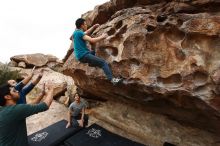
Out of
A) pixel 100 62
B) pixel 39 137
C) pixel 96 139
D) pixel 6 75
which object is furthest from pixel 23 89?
pixel 6 75

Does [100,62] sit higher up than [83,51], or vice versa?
[83,51]

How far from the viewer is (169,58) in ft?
21.5

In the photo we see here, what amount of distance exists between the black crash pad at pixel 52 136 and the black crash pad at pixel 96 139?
0.69 feet

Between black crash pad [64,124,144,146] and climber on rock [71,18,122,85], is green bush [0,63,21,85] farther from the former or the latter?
climber on rock [71,18,122,85]

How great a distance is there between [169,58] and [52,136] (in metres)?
4.69

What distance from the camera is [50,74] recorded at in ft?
54.6

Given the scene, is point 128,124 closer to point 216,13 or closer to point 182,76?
point 182,76

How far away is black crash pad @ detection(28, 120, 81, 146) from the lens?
806cm

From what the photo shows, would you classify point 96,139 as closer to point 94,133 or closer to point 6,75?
point 94,133

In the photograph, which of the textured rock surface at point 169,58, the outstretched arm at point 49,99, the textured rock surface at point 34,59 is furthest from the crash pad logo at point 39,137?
the textured rock surface at point 34,59

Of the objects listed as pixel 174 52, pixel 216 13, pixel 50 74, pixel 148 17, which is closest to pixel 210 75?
pixel 174 52

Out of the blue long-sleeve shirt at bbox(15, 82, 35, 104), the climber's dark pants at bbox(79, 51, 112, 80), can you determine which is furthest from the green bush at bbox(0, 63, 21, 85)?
the climber's dark pants at bbox(79, 51, 112, 80)

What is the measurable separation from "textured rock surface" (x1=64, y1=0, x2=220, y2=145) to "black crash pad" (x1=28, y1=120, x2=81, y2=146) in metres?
2.08

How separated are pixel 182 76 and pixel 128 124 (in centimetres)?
361
